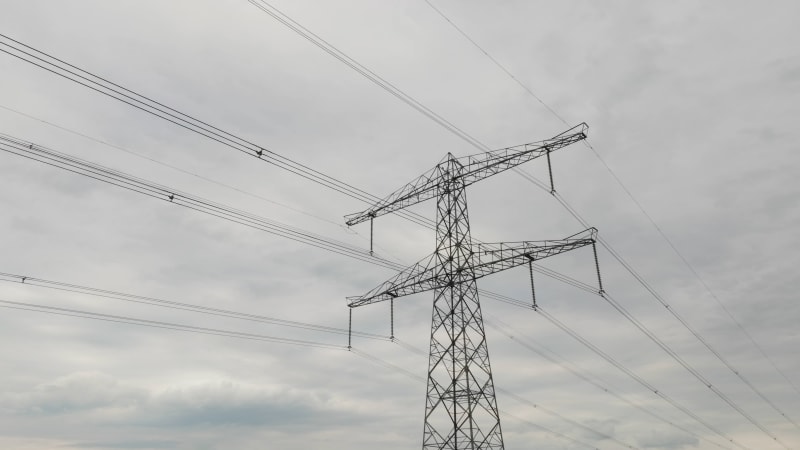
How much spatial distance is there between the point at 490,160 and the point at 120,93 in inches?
869

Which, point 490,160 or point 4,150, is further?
point 490,160

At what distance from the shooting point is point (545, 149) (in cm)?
3353

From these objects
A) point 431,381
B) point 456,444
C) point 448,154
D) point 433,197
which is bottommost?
point 456,444

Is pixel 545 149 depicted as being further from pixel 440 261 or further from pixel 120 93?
pixel 120 93

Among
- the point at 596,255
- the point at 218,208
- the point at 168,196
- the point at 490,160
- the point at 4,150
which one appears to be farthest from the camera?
the point at 490,160

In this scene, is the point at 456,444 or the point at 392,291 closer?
the point at 456,444

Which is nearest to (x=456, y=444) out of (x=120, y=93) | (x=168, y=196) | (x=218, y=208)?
(x=218, y=208)

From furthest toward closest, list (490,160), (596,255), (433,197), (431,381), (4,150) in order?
1. (433,197)
2. (490,160)
3. (431,381)
4. (596,255)
5. (4,150)

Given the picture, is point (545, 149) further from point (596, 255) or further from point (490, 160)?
point (596, 255)

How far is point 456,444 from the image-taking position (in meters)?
31.8

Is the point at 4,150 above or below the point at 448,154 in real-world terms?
below

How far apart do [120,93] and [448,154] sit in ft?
72.9

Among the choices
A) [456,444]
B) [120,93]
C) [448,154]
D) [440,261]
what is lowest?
[456,444]

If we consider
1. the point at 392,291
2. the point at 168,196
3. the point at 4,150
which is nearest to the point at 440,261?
the point at 392,291
